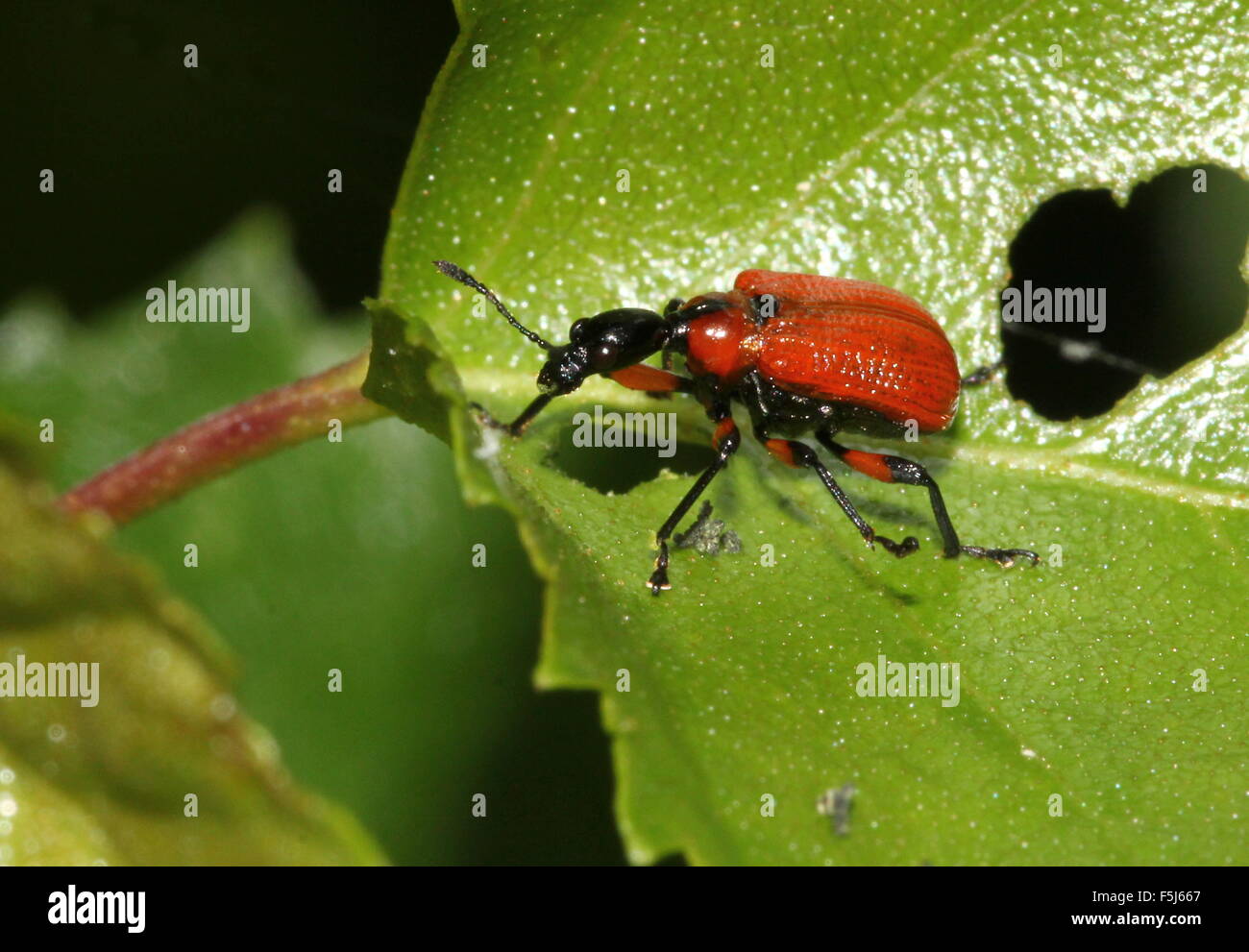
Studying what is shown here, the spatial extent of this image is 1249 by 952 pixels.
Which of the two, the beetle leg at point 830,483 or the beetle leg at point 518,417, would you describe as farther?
the beetle leg at point 518,417

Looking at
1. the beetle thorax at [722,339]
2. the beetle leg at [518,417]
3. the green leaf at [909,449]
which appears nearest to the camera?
the green leaf at [909,449]

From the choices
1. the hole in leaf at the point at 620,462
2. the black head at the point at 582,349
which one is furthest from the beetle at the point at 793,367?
the hole in leaf at the point at 620,462

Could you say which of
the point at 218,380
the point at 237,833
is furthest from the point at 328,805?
the point at 218,380

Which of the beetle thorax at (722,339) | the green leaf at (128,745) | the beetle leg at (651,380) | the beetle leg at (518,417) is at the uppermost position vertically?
the beetle thorax at (722,339)

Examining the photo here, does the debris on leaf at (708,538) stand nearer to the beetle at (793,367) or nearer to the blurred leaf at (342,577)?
the beetle at (793,367)

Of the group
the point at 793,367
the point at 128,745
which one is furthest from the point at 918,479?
A: the point at 128,745

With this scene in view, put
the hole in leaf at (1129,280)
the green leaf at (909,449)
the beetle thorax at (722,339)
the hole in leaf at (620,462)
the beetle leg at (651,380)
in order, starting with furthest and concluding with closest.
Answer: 1. the beetle thorax at (722,339)
2. the beetle leg at (651,380)
3. the hole in leaf at (1129,280)
4. the hole in leaf at (620,462)
5. the green leaf at (909,449)

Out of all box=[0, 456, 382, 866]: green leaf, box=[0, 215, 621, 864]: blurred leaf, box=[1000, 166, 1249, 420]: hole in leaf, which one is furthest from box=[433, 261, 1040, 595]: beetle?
box=[0, 215, 621, 864]: blurred leaf
